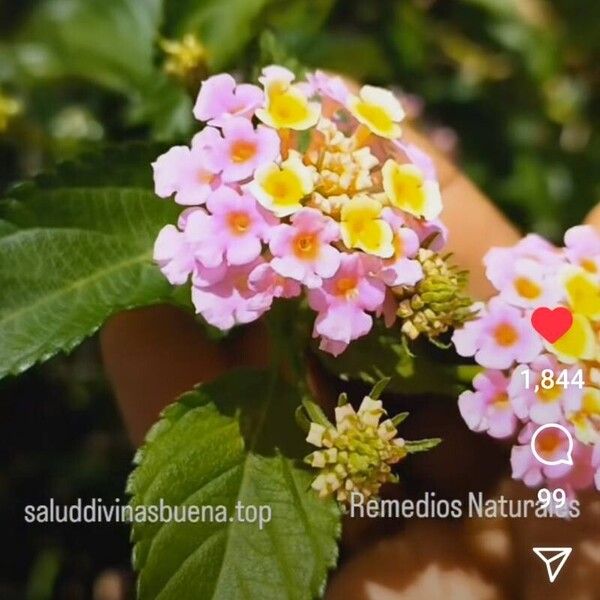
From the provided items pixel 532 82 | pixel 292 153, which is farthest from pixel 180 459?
pixel 532 82

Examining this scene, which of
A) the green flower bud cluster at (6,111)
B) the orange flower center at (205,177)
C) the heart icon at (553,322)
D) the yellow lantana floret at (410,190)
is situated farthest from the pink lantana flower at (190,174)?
the green flower bud cluster at (6,111)

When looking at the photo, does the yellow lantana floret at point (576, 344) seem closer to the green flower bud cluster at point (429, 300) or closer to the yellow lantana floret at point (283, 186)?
the green flower bud cluster at point (429, 300)

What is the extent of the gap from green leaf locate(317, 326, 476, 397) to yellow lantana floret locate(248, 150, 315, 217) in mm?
116

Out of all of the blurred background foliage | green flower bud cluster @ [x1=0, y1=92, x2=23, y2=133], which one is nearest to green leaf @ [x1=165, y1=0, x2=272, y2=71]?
the blurred background foliage

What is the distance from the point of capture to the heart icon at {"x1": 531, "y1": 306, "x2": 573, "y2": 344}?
60cm

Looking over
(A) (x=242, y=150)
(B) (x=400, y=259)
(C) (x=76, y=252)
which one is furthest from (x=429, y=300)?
(C) (x=76, y=252)

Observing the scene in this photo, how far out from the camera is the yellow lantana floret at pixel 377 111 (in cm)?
62

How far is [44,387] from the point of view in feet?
2.90

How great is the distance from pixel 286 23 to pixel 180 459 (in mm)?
521

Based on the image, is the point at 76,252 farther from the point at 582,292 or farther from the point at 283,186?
the point at 582,292

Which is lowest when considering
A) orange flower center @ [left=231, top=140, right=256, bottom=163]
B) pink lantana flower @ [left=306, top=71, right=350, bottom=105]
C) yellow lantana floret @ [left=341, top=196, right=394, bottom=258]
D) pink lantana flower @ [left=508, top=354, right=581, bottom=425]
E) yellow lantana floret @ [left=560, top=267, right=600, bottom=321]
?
pink lantana flower @ [left=508, top=354, right=581, bottom=425]

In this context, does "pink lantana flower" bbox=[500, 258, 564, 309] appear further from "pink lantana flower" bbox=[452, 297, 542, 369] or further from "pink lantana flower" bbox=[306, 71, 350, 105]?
"pink lantana flower" bbox=[306, 71, 350, 105]

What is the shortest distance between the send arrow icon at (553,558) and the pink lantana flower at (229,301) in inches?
11.1

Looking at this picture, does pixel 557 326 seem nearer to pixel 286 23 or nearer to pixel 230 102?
pixel 230 102
